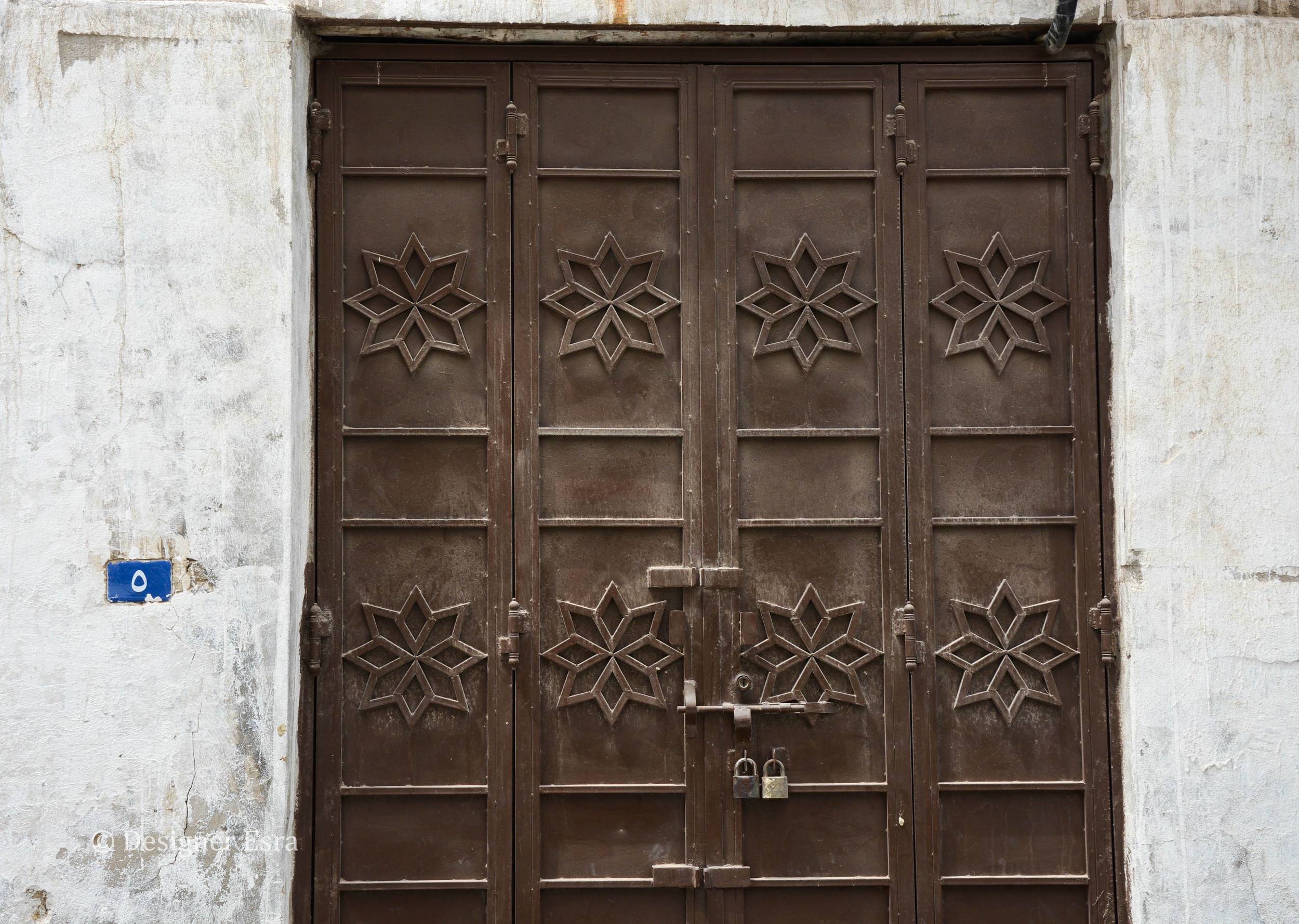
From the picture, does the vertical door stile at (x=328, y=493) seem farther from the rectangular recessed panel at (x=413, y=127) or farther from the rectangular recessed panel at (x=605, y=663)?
the rectangular recessed panel at (x=605, y=663)

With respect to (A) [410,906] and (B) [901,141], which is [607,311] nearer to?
(B) [901,141]

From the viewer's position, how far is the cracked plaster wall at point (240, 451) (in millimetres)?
2893

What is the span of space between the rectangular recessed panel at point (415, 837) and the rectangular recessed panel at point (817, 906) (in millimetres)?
848

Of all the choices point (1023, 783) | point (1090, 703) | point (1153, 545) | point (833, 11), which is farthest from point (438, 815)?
point (833, 11)

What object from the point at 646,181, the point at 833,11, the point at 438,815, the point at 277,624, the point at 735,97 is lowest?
the point at 438,815

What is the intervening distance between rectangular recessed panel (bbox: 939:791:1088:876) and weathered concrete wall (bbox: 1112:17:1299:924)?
6.7 inches

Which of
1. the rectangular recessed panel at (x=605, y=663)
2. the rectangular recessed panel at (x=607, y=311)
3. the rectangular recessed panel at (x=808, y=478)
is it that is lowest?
the rectangular recessed panel at (x=605, y=663)

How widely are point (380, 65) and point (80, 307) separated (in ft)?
3.90

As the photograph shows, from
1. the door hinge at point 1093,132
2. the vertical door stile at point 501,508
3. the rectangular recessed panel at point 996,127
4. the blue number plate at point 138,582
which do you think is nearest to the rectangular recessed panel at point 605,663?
the vertical door stile at point 501,508

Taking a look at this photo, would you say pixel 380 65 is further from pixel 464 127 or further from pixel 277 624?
pixel 277 624

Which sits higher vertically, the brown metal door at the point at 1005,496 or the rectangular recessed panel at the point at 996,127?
the rectangular recessed panel at the point at 996,127

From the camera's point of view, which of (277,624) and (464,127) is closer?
(277,624)

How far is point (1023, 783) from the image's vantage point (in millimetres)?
3094

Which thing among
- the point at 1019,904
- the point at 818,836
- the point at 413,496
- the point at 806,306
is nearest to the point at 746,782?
the point at 818,836
